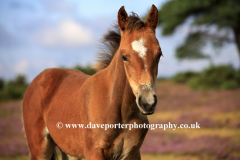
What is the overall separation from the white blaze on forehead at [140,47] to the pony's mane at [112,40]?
0.64 ft

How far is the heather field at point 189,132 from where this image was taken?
6527 mm

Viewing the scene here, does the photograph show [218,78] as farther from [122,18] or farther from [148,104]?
[148,104]

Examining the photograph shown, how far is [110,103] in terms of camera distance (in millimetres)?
2434

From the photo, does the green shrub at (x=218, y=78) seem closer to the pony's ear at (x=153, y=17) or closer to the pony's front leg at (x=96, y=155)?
the pony's ear at (x=153, y=17)

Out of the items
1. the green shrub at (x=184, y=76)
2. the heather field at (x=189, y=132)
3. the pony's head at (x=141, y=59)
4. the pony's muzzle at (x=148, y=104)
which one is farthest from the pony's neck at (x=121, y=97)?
the green shrub at (x=184, y=76)

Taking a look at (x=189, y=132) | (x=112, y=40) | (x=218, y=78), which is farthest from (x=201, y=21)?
(x=112, y=40)

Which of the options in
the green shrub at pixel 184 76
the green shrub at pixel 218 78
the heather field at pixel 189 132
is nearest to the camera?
the heather field at pixel 189 132

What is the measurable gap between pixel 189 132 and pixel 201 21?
10578 millimetres

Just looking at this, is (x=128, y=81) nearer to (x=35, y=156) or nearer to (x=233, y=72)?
(x=35, y=156)

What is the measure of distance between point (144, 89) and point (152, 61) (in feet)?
0.96

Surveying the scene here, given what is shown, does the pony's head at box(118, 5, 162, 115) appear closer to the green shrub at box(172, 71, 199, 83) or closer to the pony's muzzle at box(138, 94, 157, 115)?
the pony's muzzle at box(138, 94, 157, 115)

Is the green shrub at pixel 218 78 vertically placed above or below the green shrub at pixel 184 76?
above

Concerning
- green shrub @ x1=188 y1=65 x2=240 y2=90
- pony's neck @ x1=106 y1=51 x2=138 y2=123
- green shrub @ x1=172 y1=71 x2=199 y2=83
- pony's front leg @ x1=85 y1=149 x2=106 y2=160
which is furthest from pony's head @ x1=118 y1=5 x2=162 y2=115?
green shrub @ x1=172 y1=71 x2=199 y2=83

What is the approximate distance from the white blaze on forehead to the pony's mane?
20 cm
